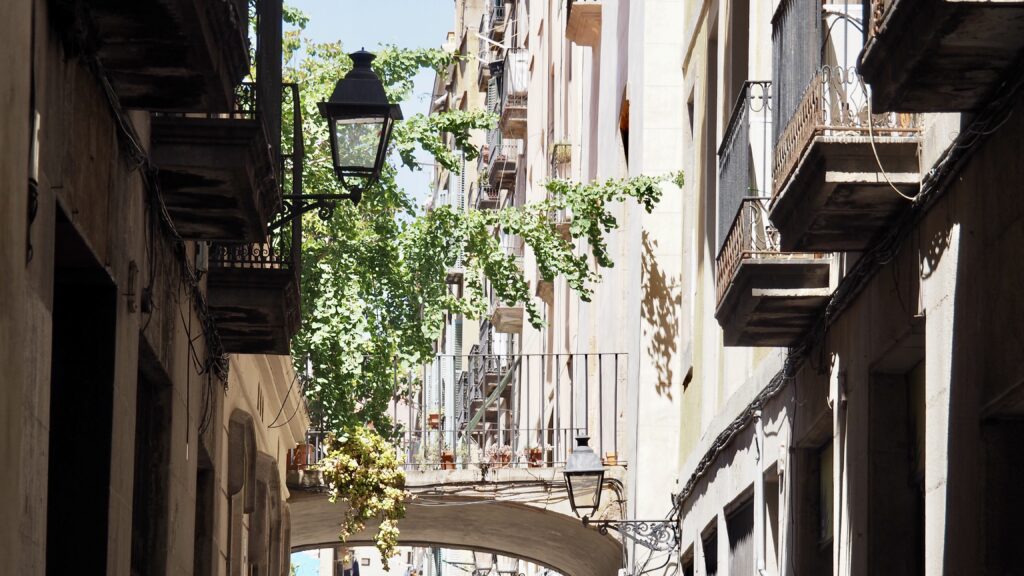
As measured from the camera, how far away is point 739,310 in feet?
40.5

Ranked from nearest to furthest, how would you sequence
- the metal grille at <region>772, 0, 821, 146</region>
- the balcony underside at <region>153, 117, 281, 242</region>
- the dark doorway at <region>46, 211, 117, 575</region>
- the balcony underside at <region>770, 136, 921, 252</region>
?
the dark doorway at <region>46, 211, 117, 575</region> < the balcony underside at <region>770, 136, 921, 252</region> < the balcony underside at <region>153, 117, 281, 242</region> < the metal grille at <region>772, 0, 821, 146</region>

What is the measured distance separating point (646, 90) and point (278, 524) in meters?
6.18

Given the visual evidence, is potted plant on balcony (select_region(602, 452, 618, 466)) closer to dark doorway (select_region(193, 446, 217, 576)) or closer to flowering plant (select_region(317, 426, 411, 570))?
flowering plant (select_region(317, 426, 411, 570))

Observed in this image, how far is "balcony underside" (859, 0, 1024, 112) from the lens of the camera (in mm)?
7105

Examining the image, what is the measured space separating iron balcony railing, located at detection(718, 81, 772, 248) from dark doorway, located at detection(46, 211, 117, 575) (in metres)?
5.23

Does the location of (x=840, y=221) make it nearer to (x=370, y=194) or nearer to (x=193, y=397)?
(x=193, y=397)

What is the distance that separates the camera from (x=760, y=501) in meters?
14.7

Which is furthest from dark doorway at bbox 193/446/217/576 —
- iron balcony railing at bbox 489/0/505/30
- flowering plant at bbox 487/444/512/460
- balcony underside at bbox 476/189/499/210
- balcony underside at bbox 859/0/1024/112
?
iron balcony railing at bbox 489/0/505/30

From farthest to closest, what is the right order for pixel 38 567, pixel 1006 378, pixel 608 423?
pixel 608 423 < pixel 1006 378 < pixel 38 567

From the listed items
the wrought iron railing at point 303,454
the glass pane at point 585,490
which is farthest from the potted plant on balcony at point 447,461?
the glass pane at point 585,490

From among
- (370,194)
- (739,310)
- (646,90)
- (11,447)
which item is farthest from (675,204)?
(11,447)

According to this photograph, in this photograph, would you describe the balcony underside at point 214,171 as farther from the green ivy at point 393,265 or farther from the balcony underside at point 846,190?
the green ivy at point 393,265

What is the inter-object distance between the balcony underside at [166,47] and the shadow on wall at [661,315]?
1306 cm

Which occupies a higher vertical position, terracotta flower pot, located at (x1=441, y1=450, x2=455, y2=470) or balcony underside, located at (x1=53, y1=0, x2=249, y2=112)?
balcony underside, located at (x1=53, y1=0, x2=249, y2=112)
